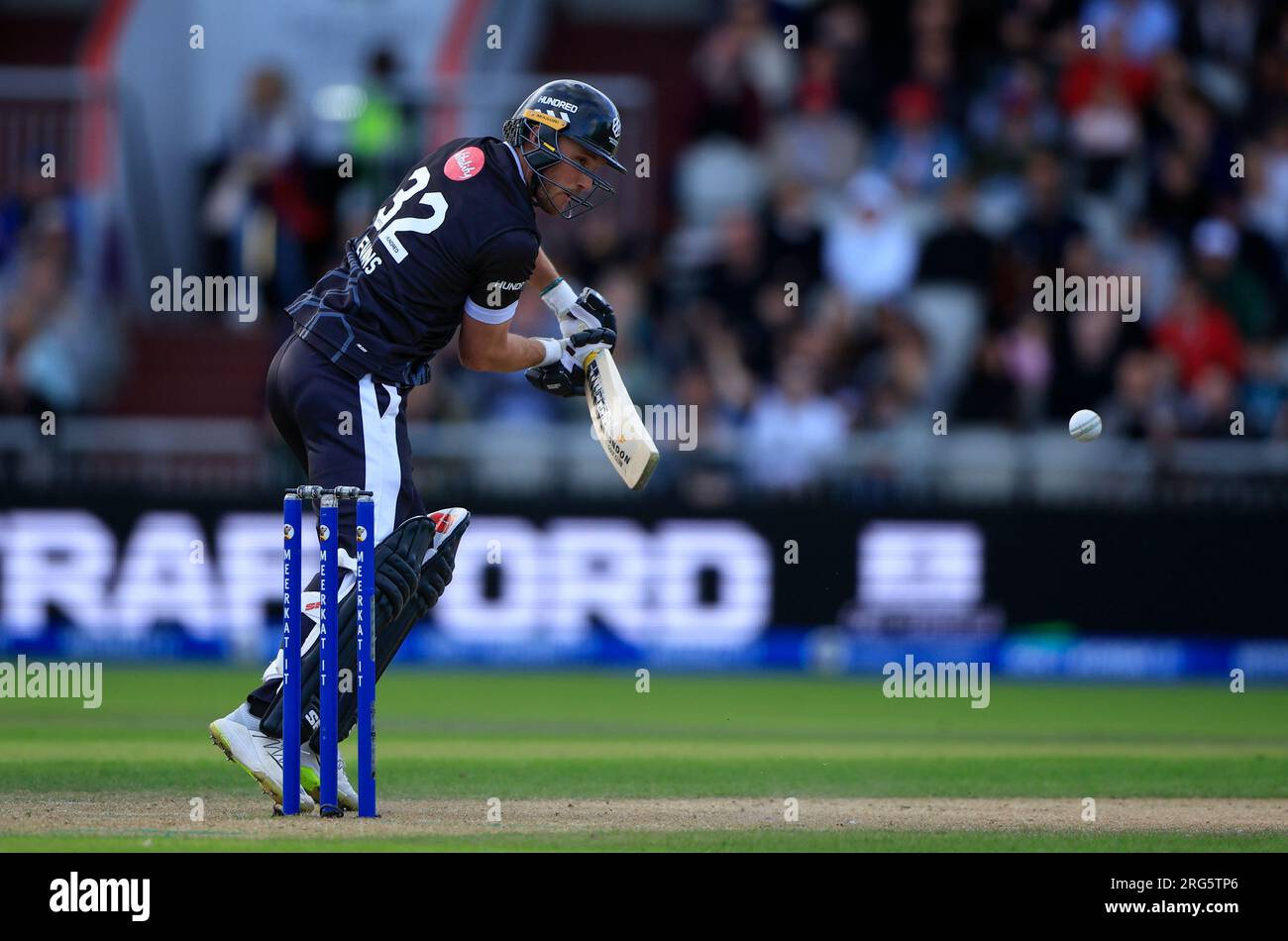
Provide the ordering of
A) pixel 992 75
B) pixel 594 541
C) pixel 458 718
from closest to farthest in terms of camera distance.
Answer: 1. pixel 458 718
2. pixel 594 541
3. pixel 992 75

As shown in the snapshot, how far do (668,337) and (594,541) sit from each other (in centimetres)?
201

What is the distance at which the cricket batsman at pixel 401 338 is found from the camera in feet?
25.0

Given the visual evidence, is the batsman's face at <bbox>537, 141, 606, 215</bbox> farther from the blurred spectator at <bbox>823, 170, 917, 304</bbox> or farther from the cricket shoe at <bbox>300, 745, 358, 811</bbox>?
the blurred spectator at <bbox>823, 170, 917, 304</bbox>

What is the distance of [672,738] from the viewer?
11.4m

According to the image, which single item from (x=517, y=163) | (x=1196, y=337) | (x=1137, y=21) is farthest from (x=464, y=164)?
(x=1137, y=21)

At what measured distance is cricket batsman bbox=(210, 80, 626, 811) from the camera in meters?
7.63

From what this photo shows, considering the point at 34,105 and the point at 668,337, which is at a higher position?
the point at 34,105

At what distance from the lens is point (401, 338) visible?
788cm

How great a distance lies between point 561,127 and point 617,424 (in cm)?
115

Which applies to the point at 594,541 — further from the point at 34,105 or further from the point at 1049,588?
the point at 34,105

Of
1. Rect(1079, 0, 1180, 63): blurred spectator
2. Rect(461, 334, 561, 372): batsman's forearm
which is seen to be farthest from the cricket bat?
Rect(1079, 0, 1180, 63): blurred spectator

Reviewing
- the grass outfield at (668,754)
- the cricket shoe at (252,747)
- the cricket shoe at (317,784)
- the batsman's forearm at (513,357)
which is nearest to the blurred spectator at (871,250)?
the grass outfield at (668,754)

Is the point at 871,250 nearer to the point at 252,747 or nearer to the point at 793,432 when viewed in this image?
the point at 793,432
